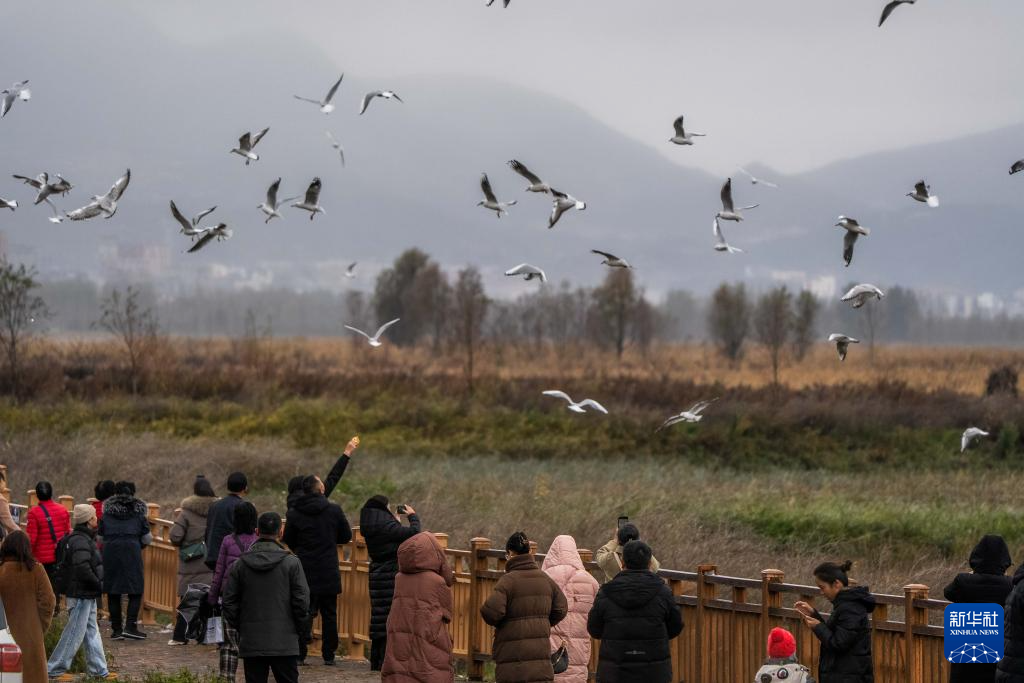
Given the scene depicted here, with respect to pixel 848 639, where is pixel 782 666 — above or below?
below

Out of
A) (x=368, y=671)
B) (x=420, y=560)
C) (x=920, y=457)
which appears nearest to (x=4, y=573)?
(x=420, y=560)

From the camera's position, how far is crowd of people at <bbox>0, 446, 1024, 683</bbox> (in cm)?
875

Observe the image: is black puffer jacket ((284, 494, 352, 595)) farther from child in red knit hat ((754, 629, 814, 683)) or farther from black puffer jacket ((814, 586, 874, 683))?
black puffer jacket ((814, 586, 874, 683))

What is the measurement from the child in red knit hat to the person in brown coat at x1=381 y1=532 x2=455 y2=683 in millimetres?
2268

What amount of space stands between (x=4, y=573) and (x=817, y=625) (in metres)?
5.35

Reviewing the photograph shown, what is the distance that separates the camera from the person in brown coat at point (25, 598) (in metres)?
10.4

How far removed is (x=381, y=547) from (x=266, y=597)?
6.64 ft

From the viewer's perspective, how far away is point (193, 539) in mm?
14531

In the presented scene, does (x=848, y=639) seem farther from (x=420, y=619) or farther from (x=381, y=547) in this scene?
(x=381, y=547)

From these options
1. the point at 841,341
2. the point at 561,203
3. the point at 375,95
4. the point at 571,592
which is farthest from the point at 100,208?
the point at 571,592

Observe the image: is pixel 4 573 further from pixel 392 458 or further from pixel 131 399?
pixel 131 399

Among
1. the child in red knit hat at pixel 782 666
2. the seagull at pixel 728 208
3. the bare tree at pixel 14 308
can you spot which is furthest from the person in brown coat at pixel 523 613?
the bare tree at pixel 14 308

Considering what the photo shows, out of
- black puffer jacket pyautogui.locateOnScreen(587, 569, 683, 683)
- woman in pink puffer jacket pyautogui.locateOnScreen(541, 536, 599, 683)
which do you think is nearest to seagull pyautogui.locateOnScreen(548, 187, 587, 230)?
woman in pink puffer jacket pyautogui.locateOnScreen(541, 536, 599, 683)

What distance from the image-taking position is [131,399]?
4672cm
